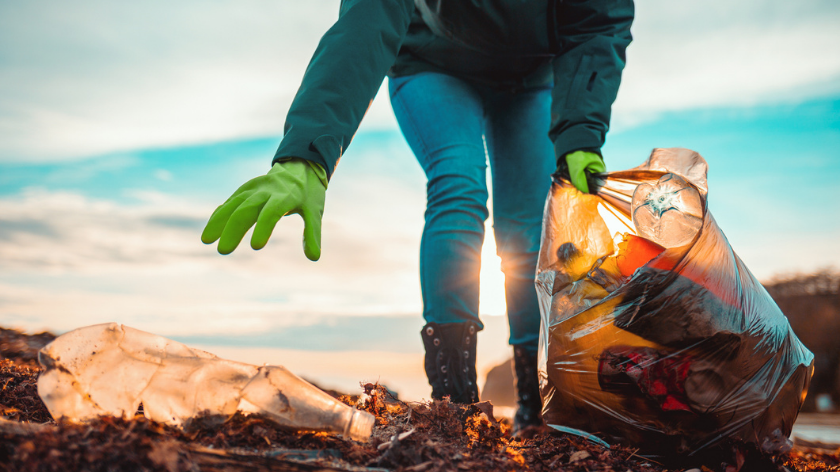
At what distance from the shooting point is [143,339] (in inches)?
36.9

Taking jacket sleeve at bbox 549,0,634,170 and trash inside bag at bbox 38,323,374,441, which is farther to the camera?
jacket sleeve at bbox 549,0,634,170

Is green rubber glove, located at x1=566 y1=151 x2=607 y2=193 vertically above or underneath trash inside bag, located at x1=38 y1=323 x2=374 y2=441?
above

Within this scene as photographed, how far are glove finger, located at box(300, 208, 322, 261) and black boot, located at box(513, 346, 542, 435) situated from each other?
3.23 feet

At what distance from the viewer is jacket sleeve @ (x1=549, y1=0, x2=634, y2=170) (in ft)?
5.32

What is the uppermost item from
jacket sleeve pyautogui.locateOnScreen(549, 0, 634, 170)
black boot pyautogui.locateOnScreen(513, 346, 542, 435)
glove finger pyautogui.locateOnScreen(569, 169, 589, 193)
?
jacket sleeve pyautogui.locateOnScreen(549, 0, 634, 170)

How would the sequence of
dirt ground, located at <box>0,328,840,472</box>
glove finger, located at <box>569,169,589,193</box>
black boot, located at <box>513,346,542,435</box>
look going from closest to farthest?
dirt ground, located at <box>0,328,840,472</box> → glove finger, located at <box>569,169,589,193</box> → black boot, located at <box>513,346,542,435</box>

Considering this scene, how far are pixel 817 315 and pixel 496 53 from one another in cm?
511

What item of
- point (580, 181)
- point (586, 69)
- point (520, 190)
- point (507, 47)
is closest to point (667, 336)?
point (580, 181)

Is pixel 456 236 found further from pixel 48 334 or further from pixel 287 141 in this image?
pixel 48 334

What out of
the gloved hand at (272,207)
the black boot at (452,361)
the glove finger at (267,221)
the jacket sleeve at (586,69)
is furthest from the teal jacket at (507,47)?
the black boot at (452,361)

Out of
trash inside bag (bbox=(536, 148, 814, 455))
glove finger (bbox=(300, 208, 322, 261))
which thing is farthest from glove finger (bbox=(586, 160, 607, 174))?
glove finger (bbox=(300, 208, 322, 261))

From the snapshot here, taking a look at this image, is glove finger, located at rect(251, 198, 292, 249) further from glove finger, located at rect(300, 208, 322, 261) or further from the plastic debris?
the plastic debris

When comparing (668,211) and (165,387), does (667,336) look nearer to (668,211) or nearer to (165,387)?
(668,211)

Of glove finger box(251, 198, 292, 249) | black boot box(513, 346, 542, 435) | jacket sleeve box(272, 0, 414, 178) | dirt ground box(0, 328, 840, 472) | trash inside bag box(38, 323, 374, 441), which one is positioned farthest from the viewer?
black boot box(513, 346, 542, 435)
